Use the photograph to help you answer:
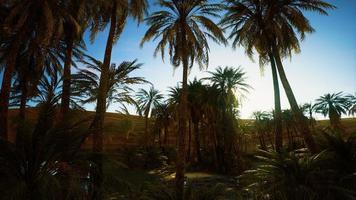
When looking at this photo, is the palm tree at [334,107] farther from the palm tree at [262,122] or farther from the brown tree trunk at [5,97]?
the brown tree trunk at [5,97]

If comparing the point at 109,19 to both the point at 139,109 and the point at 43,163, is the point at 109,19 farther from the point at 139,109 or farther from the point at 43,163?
the point at 43,163

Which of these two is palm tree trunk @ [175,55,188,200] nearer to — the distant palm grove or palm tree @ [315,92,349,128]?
the distant palm grove

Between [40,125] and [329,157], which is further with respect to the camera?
[329,157]

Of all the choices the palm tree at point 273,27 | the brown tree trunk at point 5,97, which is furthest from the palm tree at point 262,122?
the brown tree trunk at point 5,97

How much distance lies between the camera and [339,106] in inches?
1993

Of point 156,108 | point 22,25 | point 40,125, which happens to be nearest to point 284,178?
point 40,125

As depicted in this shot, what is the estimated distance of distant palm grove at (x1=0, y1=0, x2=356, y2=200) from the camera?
6434 millimetres

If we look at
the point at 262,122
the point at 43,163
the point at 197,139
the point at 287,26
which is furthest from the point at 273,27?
the point at 262,122

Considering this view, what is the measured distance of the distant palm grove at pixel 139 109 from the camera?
6434 millimetres

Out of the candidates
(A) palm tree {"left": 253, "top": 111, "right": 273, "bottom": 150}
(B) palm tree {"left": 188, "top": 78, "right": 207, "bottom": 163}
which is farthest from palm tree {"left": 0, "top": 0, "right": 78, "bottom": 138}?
(A) palm tree {"left": 253, "top": 111, "right": 273, "bottom": 150}

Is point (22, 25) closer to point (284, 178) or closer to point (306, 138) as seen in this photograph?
point (284, 178)

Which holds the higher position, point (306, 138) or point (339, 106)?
point (339, 106)

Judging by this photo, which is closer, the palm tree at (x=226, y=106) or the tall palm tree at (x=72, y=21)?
the tall palm tree at (x=72, y=21)

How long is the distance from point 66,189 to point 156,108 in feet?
125
